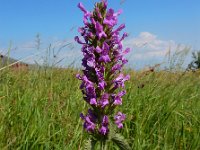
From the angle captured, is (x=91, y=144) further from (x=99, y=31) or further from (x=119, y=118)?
(x=99, y=31)

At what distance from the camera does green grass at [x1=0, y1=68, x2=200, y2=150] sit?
346 cm

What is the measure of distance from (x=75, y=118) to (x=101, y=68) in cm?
193

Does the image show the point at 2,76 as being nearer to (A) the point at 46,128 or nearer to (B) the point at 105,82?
(A) the point at 46,128

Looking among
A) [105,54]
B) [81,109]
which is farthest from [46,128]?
[105,54]

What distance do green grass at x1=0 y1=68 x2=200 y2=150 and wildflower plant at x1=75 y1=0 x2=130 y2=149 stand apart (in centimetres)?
95

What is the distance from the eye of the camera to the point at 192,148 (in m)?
4.00

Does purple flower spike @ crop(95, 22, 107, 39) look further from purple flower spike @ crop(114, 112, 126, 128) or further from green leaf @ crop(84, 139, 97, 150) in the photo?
green leaf @ crop(84, 139, 97, 150)

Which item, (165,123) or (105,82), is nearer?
(105,82)

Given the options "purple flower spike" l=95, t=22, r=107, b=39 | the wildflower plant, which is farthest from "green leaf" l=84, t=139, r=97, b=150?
"purple flower spike" l=95, t=22, r=107, b=39

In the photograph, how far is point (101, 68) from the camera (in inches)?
84.7

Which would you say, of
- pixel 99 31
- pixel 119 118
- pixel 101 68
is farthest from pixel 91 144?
pixel 99 31

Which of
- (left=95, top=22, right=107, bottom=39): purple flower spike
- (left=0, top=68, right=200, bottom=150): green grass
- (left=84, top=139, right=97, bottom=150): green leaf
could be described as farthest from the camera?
(left=0, top=68, right=200, bottom=150): green grass

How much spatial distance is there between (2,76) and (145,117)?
2388 mm

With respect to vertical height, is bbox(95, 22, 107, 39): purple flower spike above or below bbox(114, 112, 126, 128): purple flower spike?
above
